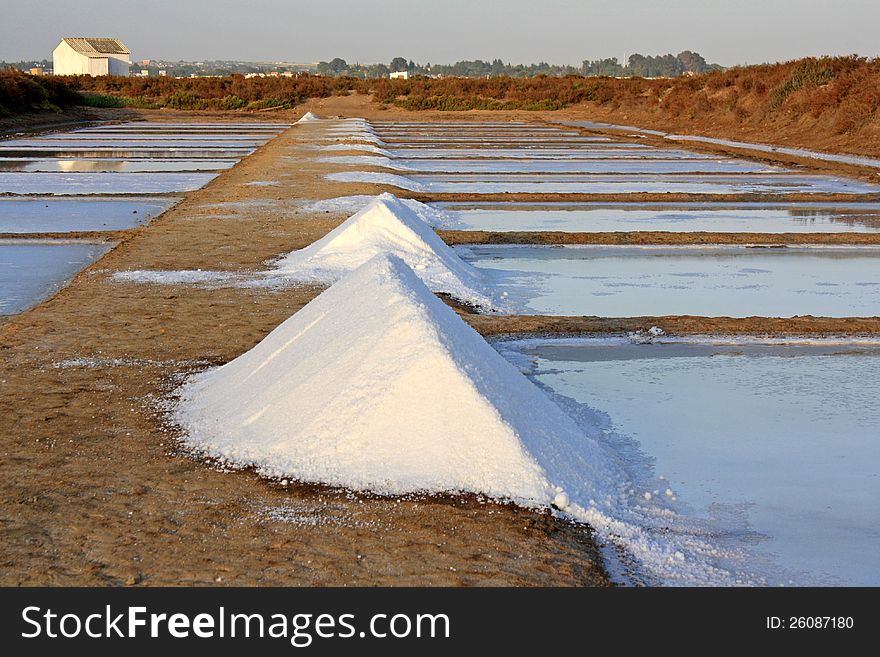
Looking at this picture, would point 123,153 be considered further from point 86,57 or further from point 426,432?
point 86,57

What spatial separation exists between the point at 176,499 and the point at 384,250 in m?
3.56

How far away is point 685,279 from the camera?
6832 millimetres

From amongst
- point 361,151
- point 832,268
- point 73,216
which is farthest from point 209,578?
point 361,151

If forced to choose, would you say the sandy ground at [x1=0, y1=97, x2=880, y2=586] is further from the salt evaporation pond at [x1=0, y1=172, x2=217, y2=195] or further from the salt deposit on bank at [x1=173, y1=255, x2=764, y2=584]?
the salt evaporation pond at [x1=0, y1=172, x2=217, y2=195]

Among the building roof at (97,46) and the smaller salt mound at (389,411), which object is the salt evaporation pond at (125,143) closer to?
the smaller salt mound at (389,411)

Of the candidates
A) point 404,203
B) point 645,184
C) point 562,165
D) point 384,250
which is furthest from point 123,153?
point 384,250

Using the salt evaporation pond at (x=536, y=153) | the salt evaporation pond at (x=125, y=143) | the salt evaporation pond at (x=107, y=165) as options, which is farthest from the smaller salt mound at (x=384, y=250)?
the salt evaporation pond at (x=125, y=143)

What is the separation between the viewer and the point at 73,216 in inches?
375

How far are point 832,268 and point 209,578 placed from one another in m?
5.61

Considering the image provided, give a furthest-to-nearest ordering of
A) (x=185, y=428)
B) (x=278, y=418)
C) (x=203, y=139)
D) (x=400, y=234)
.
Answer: (x=203, y=139) < (x=400, y=234) < (x=185, y=428) < (x=278, y=418)

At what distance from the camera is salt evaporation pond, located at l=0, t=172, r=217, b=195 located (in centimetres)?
1156

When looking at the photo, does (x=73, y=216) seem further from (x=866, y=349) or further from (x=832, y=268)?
(x=866, y=349)

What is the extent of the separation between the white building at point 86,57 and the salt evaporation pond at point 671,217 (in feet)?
162

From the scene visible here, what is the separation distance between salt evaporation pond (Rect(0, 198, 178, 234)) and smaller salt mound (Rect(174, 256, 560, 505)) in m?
5.36
